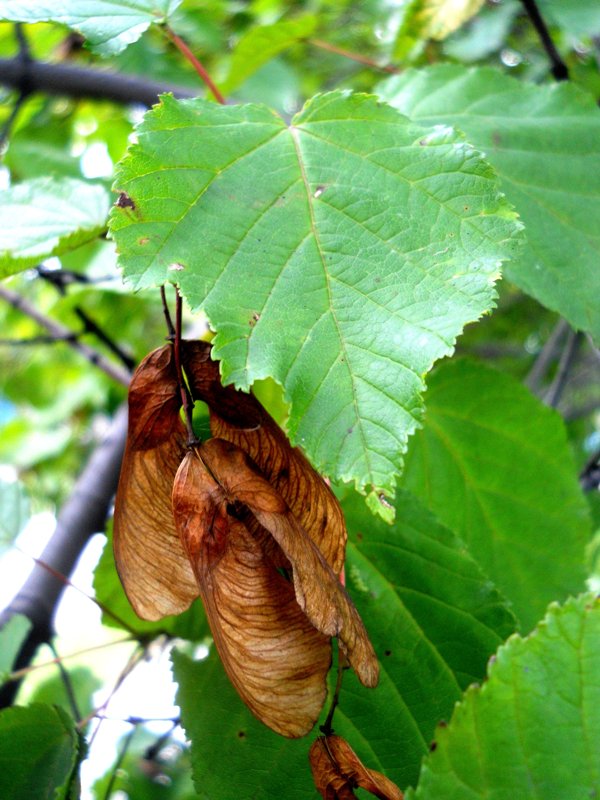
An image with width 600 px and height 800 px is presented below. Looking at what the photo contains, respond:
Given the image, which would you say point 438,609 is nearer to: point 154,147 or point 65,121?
point 154,147

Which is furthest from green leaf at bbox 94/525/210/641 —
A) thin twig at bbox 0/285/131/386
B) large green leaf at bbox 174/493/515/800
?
thin twig at bbox 0/285/131/386

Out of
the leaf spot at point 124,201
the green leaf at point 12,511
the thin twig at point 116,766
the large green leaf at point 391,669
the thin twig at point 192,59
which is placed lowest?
the thin twig at point 116,766

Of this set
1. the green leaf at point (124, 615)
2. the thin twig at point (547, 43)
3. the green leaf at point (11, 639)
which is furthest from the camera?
the thin twig at point (547, 43)

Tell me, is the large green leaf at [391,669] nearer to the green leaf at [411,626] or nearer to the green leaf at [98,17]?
the green leaf at [411,626]

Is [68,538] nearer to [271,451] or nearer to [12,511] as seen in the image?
[12,511]

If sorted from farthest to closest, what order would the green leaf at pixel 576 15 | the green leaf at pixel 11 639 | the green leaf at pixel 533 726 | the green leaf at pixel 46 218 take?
the green leaf at pixel 576 15, the green leaf at pixel 11 639, the green leaf at pixel 46 218, the green leaf at pixel 533 726

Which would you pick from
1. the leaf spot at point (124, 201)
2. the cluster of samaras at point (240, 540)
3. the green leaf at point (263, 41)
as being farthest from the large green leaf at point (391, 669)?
the green leaf at point (263, 41)

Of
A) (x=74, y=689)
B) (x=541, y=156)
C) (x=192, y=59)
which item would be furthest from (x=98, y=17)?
(x=74, y=689)
